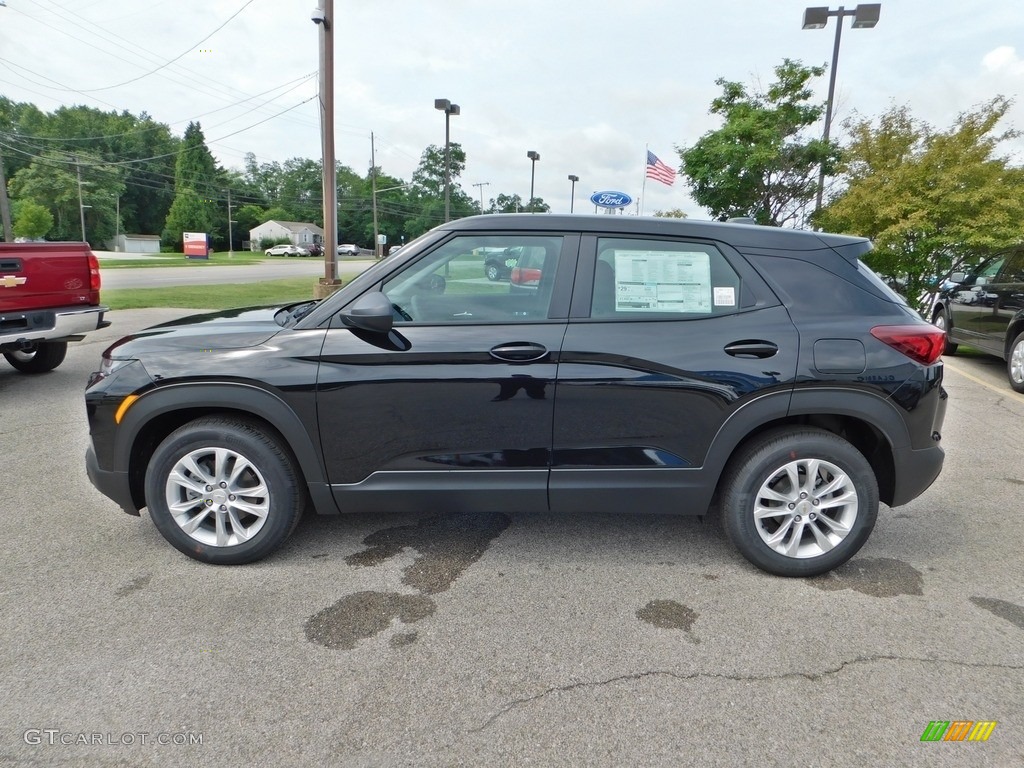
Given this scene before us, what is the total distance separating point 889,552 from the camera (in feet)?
11.5

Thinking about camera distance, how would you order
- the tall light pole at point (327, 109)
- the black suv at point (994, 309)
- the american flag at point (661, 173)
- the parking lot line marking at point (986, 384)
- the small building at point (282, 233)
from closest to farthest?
the parking lot line marking at point (986, 384), the black suv at point (994, 309), the tall light pole at point (327, 109), the american flag at point (661, 173), the small building at point (282, 233)

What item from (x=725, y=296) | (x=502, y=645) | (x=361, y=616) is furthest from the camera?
(x=725, y=296)

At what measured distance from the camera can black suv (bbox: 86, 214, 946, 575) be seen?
3.01 metres

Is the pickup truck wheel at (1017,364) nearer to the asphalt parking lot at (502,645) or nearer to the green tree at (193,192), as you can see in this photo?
the asphalt parking lot at (502,645)

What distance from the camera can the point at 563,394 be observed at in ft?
9.87

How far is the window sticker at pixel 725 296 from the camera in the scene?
3.09 m

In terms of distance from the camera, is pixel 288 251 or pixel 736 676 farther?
pixel 288 251

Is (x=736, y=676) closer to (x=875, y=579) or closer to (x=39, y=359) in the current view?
(x=875, y=579)

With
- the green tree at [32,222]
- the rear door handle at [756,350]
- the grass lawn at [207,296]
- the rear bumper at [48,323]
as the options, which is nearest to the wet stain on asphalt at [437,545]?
the rear door handle at [756,350]

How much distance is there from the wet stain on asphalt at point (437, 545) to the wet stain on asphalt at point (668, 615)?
0.92 metres

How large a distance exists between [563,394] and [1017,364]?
7.35 m

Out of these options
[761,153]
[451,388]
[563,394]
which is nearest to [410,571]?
[451,388]

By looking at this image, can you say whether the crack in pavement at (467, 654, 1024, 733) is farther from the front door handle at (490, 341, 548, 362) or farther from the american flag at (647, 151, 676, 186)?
the american flag at (647, 151, 676, 186)

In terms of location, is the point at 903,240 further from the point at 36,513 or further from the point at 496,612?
the point at 36,513
